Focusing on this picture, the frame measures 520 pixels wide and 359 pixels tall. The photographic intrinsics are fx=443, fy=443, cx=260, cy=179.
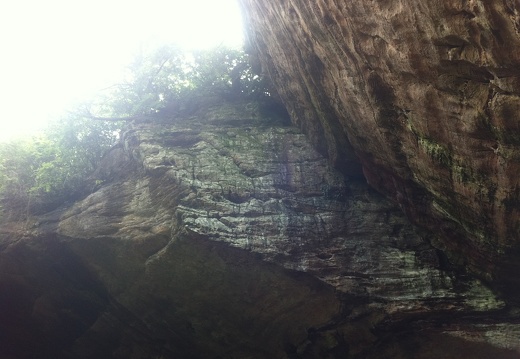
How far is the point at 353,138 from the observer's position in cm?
1412

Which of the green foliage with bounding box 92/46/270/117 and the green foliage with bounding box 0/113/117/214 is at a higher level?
the green foliage with bounding box 92/46/270/117

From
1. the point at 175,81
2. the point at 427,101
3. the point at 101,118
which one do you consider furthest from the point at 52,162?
the point at 427,101

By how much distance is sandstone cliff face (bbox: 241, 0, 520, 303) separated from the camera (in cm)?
776

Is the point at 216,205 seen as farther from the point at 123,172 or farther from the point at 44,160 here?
the point at 44,160

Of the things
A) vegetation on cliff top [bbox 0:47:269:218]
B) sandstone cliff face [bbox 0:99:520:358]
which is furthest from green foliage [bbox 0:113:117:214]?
sandstone cliff face [bbox 0:99:520:358]

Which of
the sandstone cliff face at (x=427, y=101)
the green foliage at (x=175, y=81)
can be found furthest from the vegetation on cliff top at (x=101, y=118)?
the sandstone cliff face at (x=427, y=101)

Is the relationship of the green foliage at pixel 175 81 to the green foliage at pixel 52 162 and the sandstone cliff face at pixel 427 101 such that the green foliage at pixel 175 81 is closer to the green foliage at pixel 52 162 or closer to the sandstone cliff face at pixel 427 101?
the green foliage at pixel 52 162

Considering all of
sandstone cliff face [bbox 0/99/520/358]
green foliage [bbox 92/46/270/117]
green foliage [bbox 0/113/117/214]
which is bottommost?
sandstone cliff face [bbox 0/99/520/358]

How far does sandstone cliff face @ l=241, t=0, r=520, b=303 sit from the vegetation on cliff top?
581cm

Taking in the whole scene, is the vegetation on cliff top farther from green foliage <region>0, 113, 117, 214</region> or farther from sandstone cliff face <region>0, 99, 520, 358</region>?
sandstone cliff face <region>0, 99, 520, 358</region>

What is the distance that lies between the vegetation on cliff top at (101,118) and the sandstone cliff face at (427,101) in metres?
5.81

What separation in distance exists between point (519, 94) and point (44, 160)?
16671 mm

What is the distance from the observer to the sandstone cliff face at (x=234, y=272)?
12195 millimetres

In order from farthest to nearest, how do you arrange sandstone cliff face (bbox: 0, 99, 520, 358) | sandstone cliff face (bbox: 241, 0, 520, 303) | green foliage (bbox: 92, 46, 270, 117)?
1. green foliage (bbox: 92, 46, 270, 117)
2. sandstone cliff face (bbox: 0, 99, 520, 358)
3. sandstone cliff face (bbox: 241, 0, 520, 303)
